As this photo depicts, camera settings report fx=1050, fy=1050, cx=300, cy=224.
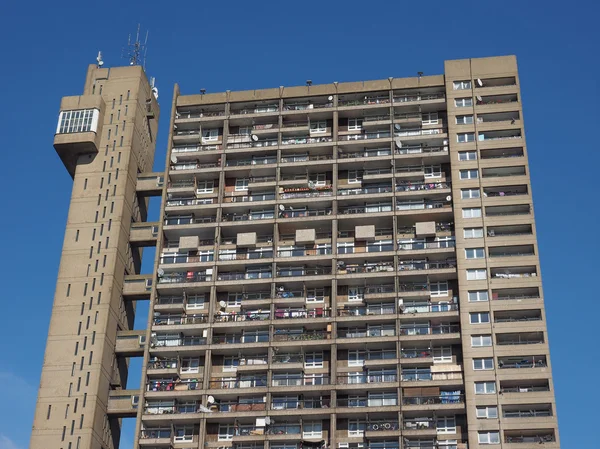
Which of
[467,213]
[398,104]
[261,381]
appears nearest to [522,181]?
[467,213]

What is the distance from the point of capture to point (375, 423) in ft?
306

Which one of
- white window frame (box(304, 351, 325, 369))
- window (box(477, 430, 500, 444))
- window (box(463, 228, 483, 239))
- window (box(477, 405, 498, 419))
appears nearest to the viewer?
window (box(477, 430, 500, 444))

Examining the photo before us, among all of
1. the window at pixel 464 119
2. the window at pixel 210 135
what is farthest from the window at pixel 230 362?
the window at pixel 464 119

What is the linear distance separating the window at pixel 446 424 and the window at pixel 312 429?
10.4m

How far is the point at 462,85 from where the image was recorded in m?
109

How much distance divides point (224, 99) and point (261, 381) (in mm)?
33300

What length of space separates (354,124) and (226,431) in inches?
1407

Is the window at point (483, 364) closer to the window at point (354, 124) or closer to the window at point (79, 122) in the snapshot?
the window at point (354, 124)

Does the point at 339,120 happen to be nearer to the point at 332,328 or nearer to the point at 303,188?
the point at 303,188

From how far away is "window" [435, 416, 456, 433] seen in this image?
92188mm

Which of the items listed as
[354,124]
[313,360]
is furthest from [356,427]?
[354,124]

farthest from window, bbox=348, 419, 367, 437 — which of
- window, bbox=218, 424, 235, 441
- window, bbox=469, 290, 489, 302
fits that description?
window, bbox=469, 290, 489, 302

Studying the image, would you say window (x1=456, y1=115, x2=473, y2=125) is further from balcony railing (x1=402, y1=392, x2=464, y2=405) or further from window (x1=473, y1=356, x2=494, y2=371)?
balcony railing (x1=402, y1=392, x2=464, y2=405)

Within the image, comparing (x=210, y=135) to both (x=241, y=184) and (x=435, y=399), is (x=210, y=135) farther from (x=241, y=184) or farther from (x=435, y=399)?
(x=435, y=399)
